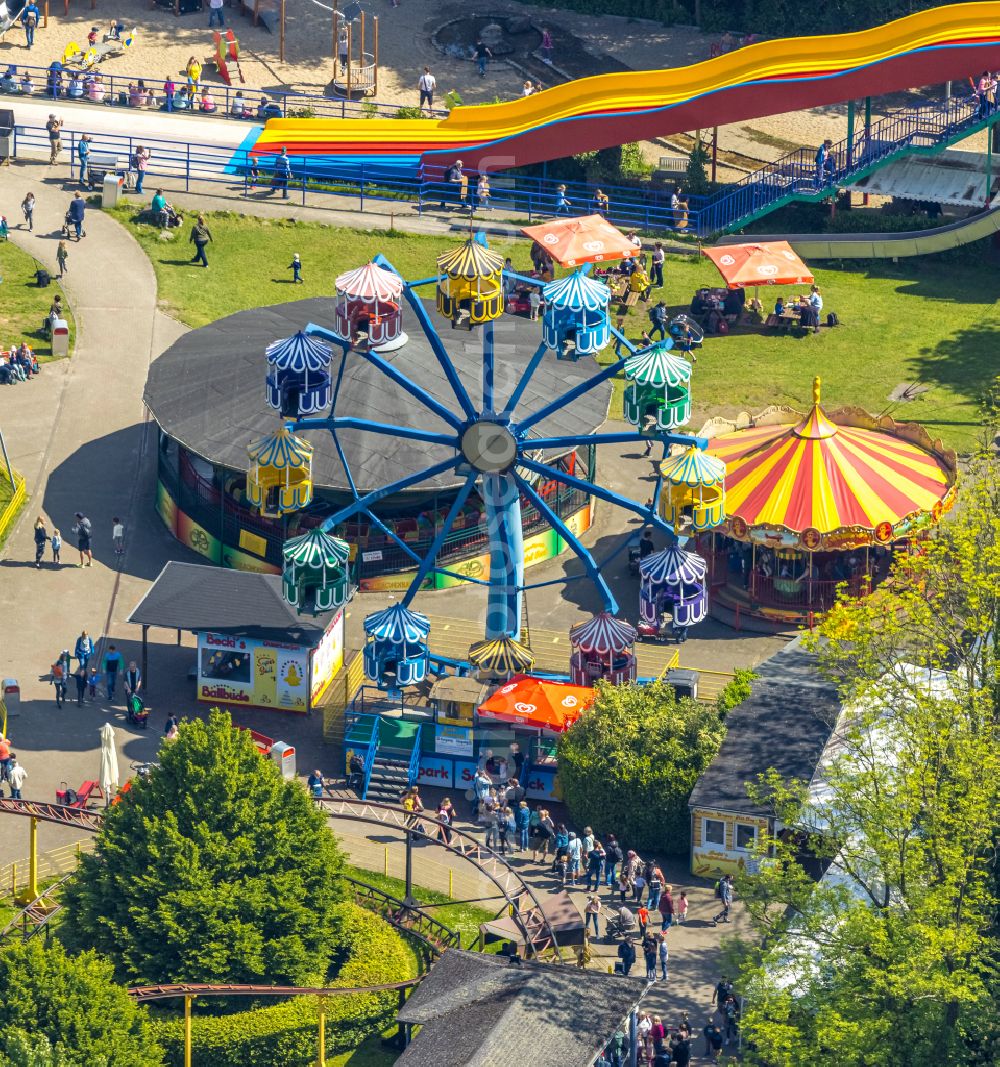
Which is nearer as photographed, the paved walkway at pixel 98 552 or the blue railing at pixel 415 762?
the paved walkway at pixel 98 552

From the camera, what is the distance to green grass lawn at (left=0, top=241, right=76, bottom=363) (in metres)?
91.2

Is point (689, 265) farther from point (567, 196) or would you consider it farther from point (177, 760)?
point (177, 760)

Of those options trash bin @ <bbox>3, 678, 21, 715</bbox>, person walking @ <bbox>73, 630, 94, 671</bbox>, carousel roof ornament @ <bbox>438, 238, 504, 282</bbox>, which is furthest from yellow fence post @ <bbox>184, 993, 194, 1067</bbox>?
person walking @ <bbox>73, 630, 94, 671</bbox>

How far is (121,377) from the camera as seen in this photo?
90188mm

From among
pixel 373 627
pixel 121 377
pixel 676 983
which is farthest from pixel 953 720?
pixel 121 377

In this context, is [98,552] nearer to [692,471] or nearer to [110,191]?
[110,191]

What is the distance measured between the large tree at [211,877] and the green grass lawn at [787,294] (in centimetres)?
3023

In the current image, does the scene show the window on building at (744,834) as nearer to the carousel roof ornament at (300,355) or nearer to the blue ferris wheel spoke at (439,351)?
the blue ferris wheel spoke at (439,351)

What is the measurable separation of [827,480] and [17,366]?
2715 centimetres

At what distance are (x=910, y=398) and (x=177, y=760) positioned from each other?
36.2 metres

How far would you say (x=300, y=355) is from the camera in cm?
6469

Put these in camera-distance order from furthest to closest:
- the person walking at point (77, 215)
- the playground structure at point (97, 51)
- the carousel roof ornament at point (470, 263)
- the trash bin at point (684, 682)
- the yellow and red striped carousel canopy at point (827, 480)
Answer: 1. the playground structure at point (97, 51)
2. the person walking at point (77, 215)
3. the yellow and red striped carousel canopy at point (827, 480)
4. the trash bin at point (684, 682)
5. the carousel roof ornament at point (470, 263)

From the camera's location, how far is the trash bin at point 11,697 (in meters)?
72.1


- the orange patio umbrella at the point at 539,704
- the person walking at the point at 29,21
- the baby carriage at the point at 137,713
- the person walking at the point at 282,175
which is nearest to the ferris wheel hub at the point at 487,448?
the orange patio umbrella at the point at 539,704
